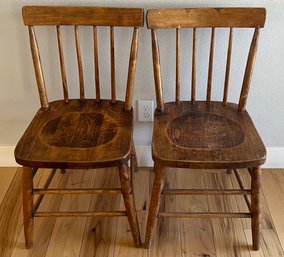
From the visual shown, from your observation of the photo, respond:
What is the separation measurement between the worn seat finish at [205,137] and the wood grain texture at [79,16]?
1.13 feet

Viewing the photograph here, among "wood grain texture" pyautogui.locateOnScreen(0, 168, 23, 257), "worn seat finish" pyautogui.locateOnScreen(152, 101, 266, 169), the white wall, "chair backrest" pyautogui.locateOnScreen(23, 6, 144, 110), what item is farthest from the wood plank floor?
"chair backrest" pyautogui.locateOnScreen(23, 6, 144, 110)

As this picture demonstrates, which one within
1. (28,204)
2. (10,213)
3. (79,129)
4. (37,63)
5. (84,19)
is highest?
(84,19)

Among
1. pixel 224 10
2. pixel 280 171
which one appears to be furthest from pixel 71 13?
pixel 280 171

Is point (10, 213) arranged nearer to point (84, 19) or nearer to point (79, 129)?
point (79, 129)

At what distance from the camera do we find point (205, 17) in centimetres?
139

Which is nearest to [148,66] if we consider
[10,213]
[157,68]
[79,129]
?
[157,68]

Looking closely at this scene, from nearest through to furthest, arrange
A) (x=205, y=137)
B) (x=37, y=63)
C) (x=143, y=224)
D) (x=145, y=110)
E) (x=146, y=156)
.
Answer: (x=205, y=137) → (x=37, y=63) → (x=143, y=224) → (x=145, y=110) → (x=146, y=156)

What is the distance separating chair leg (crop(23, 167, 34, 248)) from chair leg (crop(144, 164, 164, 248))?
1.30 feet

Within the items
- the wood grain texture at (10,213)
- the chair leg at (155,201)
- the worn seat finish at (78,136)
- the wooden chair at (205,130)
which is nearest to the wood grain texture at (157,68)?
the wooden chair at (205,130)

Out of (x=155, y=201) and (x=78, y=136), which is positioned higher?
(x=78, y=136)

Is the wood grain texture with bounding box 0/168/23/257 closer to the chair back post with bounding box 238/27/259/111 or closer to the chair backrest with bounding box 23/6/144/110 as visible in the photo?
the chair backrest with bounding box 23/6/144/110

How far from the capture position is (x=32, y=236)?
56.3 inches

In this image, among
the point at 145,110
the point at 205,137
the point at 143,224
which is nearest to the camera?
the point at 205,137

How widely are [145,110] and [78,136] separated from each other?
43cm
